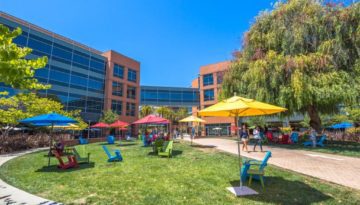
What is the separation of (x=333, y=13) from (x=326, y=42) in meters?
2.53

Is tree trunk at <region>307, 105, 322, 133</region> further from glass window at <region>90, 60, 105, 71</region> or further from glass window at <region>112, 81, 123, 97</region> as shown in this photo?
glass window at <region>90, 60, 105, 71</region>

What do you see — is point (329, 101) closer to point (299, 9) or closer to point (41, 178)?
point (299, 9)

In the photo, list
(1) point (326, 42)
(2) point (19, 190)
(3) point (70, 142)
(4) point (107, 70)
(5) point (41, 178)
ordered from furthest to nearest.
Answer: (4) point (107, 70)
(3) point (70, 142)
(1) point (326, 42)
(5) point (41, 178)
(2) point (19, 190)

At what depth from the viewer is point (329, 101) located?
14695mm

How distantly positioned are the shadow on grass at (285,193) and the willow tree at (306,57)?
969 cm

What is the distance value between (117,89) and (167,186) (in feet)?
123

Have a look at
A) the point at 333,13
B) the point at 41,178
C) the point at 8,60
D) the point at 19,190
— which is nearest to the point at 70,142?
the point at 41,178

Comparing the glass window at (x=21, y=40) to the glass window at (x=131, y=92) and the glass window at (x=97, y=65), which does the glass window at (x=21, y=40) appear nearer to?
the glass window at (x=97, y=65)

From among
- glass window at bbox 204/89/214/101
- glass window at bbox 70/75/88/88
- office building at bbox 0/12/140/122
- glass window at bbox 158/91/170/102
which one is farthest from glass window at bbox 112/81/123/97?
glass window at bbox 204/89/214/101

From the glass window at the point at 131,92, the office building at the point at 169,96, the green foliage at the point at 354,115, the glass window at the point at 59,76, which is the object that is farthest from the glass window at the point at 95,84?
the green foliage at the point at 354,115

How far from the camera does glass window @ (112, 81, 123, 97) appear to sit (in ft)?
134

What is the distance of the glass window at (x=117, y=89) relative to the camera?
134 feet

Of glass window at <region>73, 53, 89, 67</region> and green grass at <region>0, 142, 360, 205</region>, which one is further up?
glass window at <region>73, 53, 89, 67</region>

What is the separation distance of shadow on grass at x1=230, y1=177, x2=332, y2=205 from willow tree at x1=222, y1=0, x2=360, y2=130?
9.69 meters
